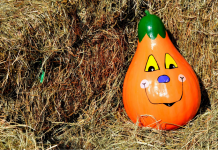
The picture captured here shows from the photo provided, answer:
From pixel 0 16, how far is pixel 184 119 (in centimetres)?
211

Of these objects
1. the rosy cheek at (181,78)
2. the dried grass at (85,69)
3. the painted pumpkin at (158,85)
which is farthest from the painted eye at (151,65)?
the dried grass at (85,69)

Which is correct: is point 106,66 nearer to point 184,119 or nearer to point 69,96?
point 69,96

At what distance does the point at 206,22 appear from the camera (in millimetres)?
2742

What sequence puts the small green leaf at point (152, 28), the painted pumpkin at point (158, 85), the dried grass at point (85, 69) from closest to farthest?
the dried grass at point (85, 69) < the painted pumpkin at point (158, 85) < the small green leaf at point (152, 28)

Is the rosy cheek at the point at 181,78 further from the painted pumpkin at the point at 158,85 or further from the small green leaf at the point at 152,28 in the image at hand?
the small green leaf at the point at 152,28

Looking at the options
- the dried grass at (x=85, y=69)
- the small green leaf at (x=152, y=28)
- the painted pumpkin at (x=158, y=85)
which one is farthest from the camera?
the small green leaf at (x=152, y=28)

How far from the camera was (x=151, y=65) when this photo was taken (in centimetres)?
236

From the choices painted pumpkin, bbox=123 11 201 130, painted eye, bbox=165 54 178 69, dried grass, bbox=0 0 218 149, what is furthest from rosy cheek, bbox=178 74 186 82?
dried grass, bbox=0 0 218 149

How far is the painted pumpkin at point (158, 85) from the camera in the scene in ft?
7.37

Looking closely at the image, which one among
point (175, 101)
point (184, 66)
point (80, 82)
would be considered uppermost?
point (184, 66)

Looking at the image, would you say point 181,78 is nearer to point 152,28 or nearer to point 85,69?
point 152,28

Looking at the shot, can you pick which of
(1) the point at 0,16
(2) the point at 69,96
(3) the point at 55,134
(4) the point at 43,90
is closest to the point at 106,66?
(2) the point at 69,96

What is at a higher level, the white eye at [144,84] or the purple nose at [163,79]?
the purple nose at [163,79]

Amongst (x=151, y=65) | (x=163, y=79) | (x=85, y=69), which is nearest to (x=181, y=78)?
(x=163, y=79)
